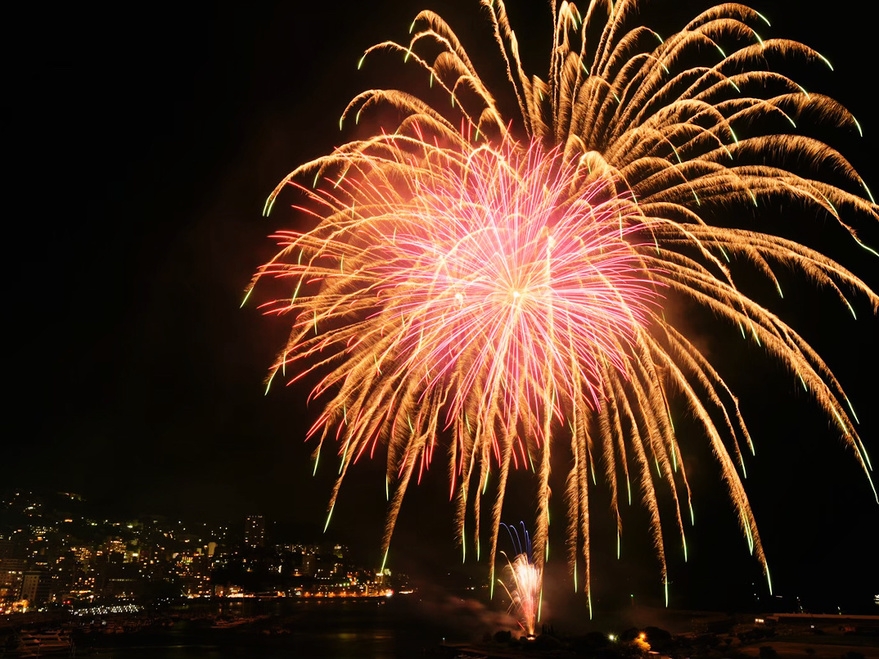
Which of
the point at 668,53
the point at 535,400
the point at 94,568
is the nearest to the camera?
the point at 668,53

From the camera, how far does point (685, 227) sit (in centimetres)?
1338

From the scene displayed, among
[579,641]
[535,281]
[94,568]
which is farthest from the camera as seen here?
[94,568]

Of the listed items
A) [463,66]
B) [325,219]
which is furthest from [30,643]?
[463,66]

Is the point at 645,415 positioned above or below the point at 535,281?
below

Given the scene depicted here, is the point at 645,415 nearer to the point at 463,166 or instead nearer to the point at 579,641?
the point at 463,166

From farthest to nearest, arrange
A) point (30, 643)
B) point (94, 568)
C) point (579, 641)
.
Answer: point (94, 568), point (30, 643), point (579, 641)

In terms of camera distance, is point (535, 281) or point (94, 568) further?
point (94, 568)

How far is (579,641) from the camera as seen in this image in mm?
31297

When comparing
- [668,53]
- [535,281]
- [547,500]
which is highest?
[668,53]

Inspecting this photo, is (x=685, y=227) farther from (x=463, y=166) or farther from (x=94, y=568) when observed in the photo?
(x=94, y=568)

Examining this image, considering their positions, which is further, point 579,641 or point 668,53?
point 579,641

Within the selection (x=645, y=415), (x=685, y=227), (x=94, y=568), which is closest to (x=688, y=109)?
(x=685, y=227)

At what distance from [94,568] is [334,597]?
51641 mm

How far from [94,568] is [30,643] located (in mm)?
94986
